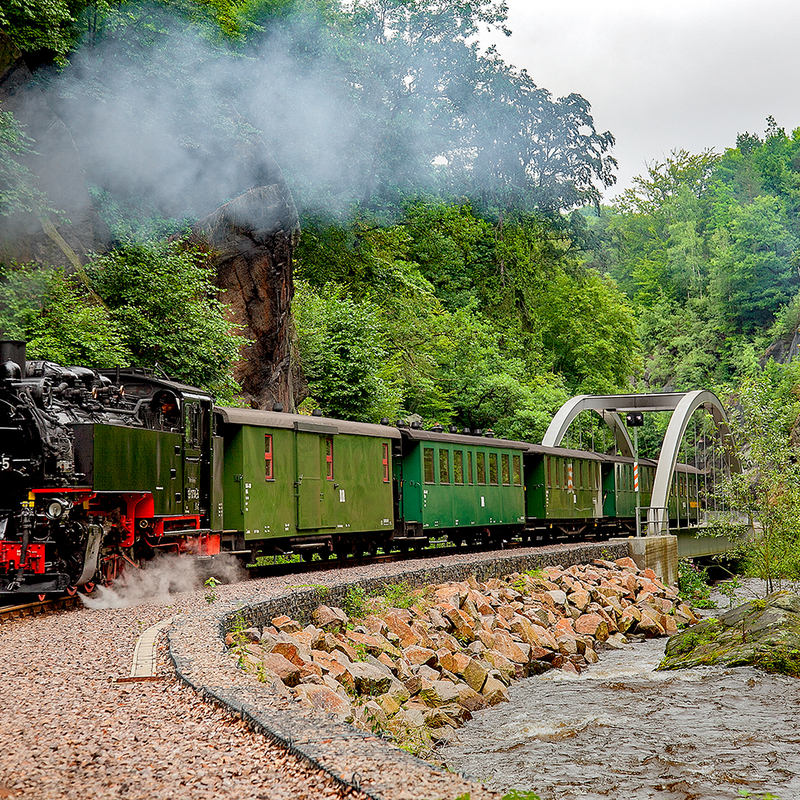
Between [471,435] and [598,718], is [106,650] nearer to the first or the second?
[598,718]

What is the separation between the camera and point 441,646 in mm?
13078

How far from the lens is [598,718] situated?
11438 millimetres

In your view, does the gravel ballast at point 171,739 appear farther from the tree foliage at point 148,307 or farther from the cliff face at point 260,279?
the cliff face at point 260,279

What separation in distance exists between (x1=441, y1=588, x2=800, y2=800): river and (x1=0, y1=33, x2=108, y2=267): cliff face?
1315cm

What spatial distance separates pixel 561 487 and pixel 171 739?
23.5 m

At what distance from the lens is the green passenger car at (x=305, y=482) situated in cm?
1517

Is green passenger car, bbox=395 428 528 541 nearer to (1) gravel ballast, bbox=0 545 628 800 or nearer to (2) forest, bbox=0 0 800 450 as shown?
(2) forest, bbox=0 0 800 450

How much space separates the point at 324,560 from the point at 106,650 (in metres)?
10.5

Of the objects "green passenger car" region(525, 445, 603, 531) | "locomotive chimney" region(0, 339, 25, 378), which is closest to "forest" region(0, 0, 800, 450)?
"locomotive chimney" region(0, 339, 25, 378)

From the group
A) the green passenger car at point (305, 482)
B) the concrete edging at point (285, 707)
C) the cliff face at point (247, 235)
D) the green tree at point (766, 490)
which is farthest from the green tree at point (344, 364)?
the concrete edging at point (285, 707)

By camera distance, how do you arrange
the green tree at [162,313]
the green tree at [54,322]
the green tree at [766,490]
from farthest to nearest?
the green tree at [766,490] → the green tree at [162,313] → the green tree at [54,322]

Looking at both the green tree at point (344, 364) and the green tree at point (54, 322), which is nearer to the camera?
the green tree at point (54, 322)

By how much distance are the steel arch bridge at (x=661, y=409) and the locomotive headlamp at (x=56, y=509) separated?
70.4ft

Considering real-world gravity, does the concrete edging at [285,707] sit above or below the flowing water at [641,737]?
above
